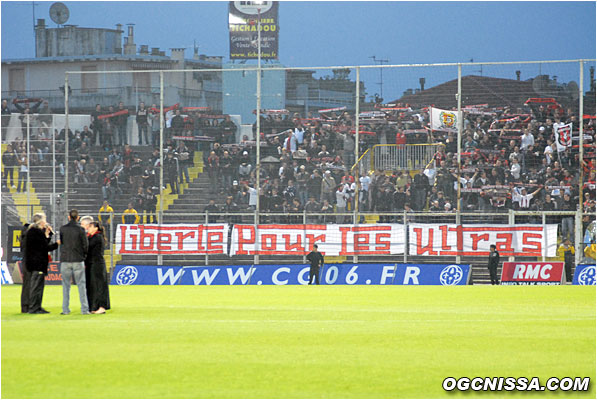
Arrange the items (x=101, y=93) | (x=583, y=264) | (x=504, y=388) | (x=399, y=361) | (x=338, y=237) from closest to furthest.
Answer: (x=504, y=388) → (x=399, y=361) → (x=583, y=264) → (x=338, y=237) → (x=101, y=93)

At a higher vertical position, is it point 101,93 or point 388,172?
point 101,93

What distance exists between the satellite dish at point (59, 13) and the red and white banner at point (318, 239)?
136 feet

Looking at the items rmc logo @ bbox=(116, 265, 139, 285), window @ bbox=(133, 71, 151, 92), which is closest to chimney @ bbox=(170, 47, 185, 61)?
window @ bbox=(133, 71, 151, 92)

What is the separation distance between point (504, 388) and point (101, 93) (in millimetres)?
33009

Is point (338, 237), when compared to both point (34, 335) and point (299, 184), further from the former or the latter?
point (34, 335)

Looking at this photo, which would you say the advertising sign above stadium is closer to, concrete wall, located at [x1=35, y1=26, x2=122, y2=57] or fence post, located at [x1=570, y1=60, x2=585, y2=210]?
concrete wall, located at [x1=35, y1=26, x2=122, y2=57]

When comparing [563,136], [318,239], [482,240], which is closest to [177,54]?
[318,239]

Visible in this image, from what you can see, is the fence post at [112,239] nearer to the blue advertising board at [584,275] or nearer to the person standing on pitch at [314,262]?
the person standing on pitch at [314,262]

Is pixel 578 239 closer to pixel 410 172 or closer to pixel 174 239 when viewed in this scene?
pixel 410 172

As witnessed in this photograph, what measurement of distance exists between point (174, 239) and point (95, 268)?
18.3 m

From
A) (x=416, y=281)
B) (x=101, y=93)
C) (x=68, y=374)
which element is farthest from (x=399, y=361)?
(x=101, y=93)

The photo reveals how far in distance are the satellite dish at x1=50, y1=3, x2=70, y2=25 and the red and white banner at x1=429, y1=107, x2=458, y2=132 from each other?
42.5 m

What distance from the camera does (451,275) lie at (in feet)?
110

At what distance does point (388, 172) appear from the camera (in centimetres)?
3678
